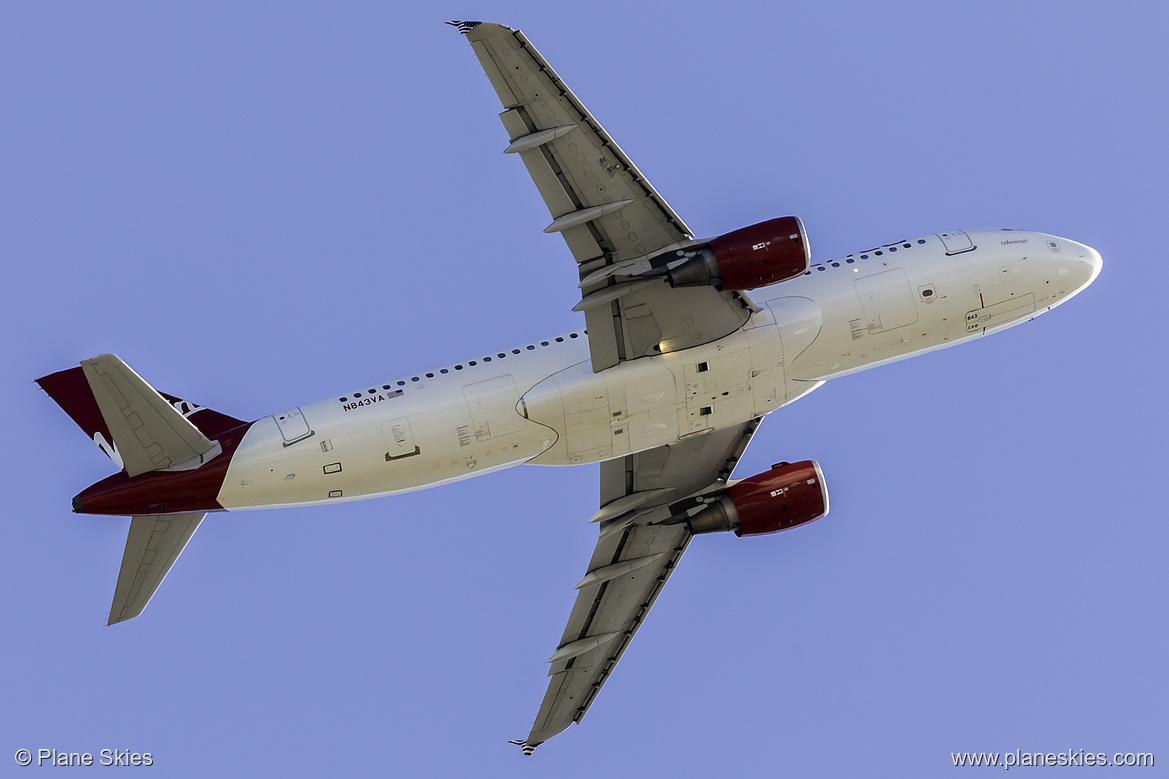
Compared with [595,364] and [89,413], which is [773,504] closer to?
[595,364]

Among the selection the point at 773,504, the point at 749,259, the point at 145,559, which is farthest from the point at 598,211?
the point at 145,559

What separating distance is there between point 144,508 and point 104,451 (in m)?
3.21

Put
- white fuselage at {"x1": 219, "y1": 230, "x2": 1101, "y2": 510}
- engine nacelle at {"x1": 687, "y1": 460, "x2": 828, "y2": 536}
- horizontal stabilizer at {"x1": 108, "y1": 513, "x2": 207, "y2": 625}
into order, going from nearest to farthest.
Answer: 1. white fuselage at {"x1": 219, "y1": 230, "x2": 1101, "y2": 510}
2. horizontal stabilizer at {"x1": 108, "y1": 513, "x2": 207, "y2": 625}
3. engine nacelle at {"x1": 687, "y1": 460, "x2": 828, "y2": 536}

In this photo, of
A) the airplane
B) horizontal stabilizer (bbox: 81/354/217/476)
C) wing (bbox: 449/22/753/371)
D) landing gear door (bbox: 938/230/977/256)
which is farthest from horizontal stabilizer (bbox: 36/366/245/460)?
landing gear door (bbox: 938/230/977/256)

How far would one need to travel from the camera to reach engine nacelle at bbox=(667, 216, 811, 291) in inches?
1403

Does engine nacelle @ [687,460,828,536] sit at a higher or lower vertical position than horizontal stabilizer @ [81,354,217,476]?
lower

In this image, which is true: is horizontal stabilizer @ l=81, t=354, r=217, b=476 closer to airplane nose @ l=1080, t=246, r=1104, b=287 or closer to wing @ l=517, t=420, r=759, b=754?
wing @ l=517, t=420, r=759, b=754

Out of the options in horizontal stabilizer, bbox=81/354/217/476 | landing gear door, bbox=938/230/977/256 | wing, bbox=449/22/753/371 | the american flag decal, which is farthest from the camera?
landing gear door, bbox=938/230/977/256

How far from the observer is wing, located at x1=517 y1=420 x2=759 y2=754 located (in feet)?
141

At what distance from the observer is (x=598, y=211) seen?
35094 millimetres

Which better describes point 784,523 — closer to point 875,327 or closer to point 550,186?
point 875,327

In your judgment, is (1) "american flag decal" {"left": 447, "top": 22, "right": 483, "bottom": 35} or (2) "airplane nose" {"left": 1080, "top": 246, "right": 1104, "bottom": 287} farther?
(2) "airplane nose" {"left": 1080, "top": 246, "right": 1104, "bottom": 287}

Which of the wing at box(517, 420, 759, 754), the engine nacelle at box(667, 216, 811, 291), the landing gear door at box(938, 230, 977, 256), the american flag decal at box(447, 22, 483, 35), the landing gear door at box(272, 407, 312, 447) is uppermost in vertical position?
the american flag decal at box(447, 22, 483, 35)

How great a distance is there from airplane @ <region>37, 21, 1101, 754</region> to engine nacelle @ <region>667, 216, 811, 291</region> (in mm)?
52
